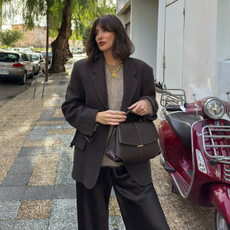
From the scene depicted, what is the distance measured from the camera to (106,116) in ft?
6.68

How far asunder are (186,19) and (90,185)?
4523 mm

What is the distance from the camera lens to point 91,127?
2.09 meters

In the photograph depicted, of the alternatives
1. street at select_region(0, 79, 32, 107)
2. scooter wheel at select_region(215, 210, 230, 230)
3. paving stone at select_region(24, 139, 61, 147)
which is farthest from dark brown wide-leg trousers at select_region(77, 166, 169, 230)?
street at select_region(0, 79, 32, 107)

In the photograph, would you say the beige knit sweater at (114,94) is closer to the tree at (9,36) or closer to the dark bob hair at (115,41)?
the dark bob hair at (115,41)

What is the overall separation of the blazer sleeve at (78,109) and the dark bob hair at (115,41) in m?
0.15

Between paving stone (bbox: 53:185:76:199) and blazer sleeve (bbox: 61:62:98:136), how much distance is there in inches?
70.2

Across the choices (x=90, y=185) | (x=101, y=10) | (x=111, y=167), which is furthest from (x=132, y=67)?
(x=101, y=10)

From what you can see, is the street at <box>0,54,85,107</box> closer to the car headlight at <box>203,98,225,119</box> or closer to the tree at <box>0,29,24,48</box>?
the car headlight at <box>203,98,225,119</box>

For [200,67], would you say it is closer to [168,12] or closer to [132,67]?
[168,12]

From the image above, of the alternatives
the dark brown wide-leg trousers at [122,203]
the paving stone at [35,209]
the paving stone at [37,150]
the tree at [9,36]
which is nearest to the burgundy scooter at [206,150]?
the dark brown wide-leg trousers at [122,203]

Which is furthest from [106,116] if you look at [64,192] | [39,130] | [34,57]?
[34,57]

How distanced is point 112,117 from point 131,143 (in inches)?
7.7

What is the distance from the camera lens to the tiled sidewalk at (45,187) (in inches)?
125

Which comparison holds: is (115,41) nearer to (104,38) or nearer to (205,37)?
(104,38)
